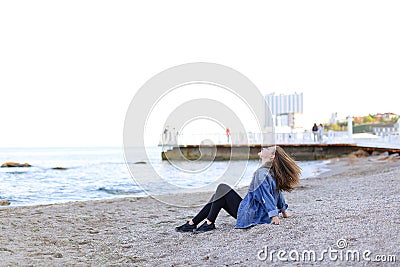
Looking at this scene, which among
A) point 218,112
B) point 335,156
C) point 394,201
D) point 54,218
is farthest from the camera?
point 335,156

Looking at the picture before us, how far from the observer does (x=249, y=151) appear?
96.7 feet

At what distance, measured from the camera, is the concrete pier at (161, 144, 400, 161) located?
28656 millimetres

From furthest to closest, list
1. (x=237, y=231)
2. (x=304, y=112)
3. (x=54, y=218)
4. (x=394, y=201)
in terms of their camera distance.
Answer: (x=304, y=112) → (x=54, y=218) → (x=394, y=201) → (x=237, y=231)

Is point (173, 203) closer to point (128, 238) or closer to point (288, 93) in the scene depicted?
point (128, 238)

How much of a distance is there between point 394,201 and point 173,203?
193 inches

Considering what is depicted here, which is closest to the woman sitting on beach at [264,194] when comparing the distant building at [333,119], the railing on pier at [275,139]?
the railing on pier at [275,139]

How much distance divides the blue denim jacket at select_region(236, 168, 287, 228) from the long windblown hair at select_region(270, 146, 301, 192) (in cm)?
9

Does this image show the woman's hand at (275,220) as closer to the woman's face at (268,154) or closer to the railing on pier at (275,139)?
the woman's face at (268,154)

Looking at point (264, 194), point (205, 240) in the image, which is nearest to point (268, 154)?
point (264, 194)

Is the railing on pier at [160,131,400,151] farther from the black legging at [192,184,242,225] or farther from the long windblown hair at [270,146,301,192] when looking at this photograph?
the long windblown hair at [270,146,301,192]

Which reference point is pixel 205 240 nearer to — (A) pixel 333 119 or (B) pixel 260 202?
(B) pixel 260 202

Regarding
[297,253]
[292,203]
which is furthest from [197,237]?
[292,203]

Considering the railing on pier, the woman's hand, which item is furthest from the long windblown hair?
the railing on pier

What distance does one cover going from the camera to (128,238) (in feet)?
19.2
